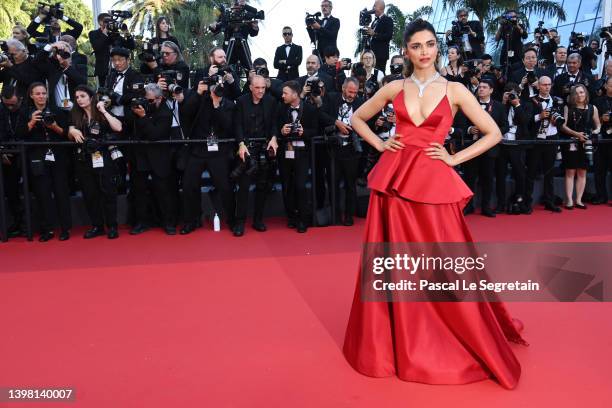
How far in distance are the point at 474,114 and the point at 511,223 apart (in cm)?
423

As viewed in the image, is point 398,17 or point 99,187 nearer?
point 99,187

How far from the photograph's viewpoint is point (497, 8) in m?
16.0

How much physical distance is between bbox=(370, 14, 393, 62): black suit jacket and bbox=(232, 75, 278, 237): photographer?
3.44m

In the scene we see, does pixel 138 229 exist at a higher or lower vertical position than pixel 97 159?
lower

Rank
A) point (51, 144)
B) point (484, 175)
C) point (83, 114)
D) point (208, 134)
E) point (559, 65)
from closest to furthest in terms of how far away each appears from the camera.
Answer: point (51, 144) → point (83, 114) → point (208, 134) → point (484, 175) → point (559, 65)

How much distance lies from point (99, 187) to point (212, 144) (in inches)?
49.2

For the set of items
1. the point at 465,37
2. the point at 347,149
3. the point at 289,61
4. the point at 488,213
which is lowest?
the point at 488,213

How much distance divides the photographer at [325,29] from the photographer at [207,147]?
Answer: 331cm

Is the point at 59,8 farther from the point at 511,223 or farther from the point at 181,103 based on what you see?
the point at 511,223

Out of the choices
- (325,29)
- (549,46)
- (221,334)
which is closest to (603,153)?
(549,46)

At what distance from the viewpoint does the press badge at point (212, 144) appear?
613 cm

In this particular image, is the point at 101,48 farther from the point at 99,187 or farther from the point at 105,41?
the point at 99,187

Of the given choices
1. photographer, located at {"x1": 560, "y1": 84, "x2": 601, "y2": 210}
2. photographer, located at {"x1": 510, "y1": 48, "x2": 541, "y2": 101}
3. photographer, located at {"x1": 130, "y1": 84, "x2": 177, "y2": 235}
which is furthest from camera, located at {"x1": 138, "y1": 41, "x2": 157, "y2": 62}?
photographer, located at {"x1": 560, "y1": 84, "x2": 601, "y2": 210}

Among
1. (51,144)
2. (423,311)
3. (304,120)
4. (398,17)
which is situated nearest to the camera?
(423,311)
